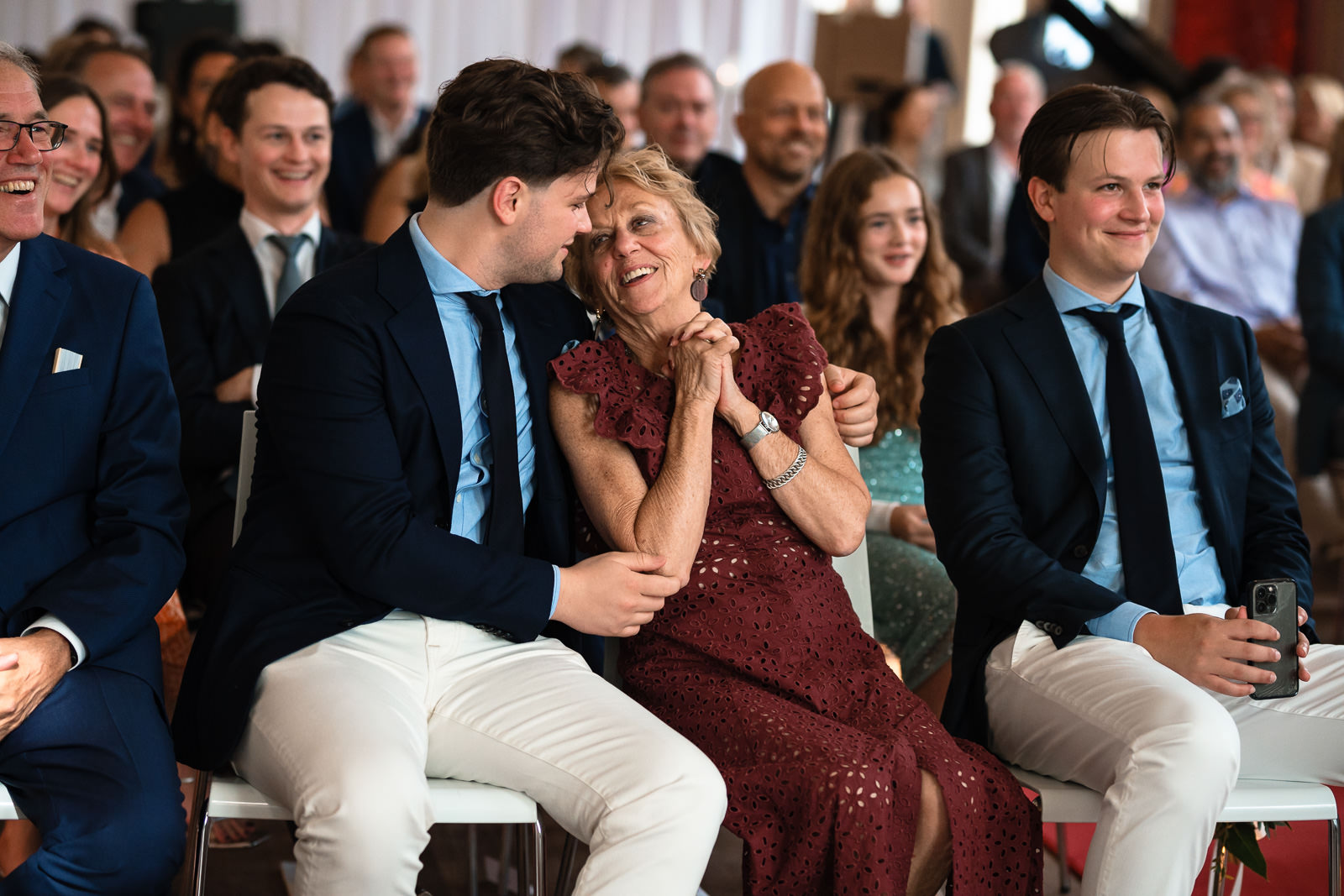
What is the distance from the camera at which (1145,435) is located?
2334 millimetres

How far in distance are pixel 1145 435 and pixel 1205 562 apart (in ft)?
0.84

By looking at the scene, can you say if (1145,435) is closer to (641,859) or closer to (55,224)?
(641,859)

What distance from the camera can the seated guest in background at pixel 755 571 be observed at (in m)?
1.94

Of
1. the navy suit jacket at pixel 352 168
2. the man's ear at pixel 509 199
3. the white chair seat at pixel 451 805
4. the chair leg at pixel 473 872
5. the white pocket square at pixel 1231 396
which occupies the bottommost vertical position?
the chair leg at pixel 473 872

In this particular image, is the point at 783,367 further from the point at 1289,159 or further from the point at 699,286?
the point at 1289,159

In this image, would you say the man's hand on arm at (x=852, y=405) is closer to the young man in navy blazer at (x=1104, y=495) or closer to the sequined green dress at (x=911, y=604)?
the young man in navy blazer at (x=1104, y=495)

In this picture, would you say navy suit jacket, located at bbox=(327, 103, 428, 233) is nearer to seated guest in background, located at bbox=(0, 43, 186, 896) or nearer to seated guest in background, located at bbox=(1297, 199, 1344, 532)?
seated guest in background, located at bbox=(0, 43, 186, 896)

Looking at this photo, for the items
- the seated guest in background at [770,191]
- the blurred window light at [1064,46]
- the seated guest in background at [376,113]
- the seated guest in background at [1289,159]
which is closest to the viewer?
the seated guest in background at [770,191]

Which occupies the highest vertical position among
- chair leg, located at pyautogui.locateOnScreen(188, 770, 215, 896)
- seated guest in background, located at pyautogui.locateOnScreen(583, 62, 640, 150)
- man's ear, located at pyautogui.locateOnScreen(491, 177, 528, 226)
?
seated guest in background, located at pyautogui.locateOnScreen(583, 62, 640, 150)

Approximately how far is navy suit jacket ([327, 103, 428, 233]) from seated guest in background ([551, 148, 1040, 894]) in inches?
118

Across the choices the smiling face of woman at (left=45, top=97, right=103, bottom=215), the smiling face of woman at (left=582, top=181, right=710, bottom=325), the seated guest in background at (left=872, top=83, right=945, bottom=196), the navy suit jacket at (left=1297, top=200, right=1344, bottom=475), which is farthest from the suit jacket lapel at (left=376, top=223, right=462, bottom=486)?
the seated guest in background at (left=872, top=83, right=945, bottom=196)

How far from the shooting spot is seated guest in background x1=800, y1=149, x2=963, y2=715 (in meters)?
3.29

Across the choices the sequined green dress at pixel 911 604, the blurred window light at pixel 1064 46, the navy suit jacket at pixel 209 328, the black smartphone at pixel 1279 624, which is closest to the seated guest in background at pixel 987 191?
the blurred window light at pixel 1064 46

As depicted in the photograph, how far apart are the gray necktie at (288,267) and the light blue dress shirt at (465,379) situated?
110 cm
